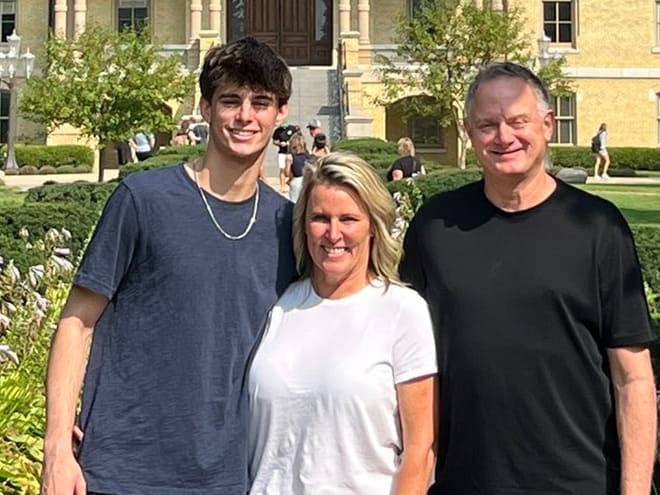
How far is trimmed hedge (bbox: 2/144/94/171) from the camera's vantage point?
109ft

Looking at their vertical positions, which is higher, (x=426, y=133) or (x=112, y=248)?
(x=426, y=133)

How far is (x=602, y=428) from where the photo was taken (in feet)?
9.81

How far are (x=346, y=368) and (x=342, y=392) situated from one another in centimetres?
7

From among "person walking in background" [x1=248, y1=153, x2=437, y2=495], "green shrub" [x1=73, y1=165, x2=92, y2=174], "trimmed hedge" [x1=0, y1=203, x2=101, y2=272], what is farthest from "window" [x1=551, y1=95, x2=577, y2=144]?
Result: "person walking in background" [x1=248, y1=153, x2=437, y2=495]

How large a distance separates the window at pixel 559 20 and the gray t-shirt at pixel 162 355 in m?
37.1

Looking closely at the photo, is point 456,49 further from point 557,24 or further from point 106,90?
point 557,24

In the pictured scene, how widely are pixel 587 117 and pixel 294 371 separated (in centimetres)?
3637

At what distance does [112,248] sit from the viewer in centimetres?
296

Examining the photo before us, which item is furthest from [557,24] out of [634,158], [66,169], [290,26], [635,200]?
[635,200]

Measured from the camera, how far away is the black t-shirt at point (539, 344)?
9.62 feet

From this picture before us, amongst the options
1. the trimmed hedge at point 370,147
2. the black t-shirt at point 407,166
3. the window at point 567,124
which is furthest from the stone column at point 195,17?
the black t-shirt at point 407,166

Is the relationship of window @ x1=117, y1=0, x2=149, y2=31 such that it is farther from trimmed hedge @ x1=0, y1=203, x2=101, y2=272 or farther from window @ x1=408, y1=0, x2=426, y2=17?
trimmed hedge @ x1=0, y1=203, x2=101, y2=272

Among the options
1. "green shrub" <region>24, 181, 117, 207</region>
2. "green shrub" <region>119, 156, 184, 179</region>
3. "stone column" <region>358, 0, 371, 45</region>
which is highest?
"stone column" <region>358, 0, 371, 45</region>

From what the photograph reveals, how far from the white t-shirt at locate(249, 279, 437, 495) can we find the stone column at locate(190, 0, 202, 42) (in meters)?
34.3
